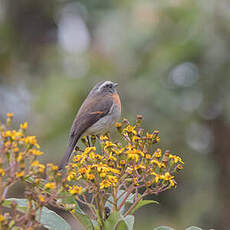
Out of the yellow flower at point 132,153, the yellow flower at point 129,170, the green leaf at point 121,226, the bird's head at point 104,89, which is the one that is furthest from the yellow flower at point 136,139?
the bird's head at point 104,89

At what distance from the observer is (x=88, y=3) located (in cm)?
1265

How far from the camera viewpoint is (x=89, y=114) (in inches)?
189

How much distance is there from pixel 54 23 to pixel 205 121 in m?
6.49

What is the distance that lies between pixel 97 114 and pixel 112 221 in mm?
2379

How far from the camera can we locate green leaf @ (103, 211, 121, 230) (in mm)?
2566

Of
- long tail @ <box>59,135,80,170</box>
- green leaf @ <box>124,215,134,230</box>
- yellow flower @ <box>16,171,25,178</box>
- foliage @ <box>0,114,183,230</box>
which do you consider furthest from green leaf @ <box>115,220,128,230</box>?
long tail @ <box>59,135,80,170</box>

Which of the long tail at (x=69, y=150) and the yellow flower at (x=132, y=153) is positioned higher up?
the long tail at (x=69, y=150)

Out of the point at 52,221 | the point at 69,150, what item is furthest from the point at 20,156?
the point at 69,150

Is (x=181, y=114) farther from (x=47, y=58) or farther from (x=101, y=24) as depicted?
(x=47, y=58)

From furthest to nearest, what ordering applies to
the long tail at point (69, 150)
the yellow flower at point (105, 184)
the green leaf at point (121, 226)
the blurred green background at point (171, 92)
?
the blurred green background at point (171, 92)
the long tail at point (69, 150)
the yellow flower at point (105, 184)
the green leaf at point (121, 226)

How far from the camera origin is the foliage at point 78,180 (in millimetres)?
2326

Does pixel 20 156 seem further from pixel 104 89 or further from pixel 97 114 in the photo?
pixel 104 89

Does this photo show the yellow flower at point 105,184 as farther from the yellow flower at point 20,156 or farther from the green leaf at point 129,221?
the yellow flower at point 20,156

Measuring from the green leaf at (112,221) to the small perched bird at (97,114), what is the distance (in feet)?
4.58
